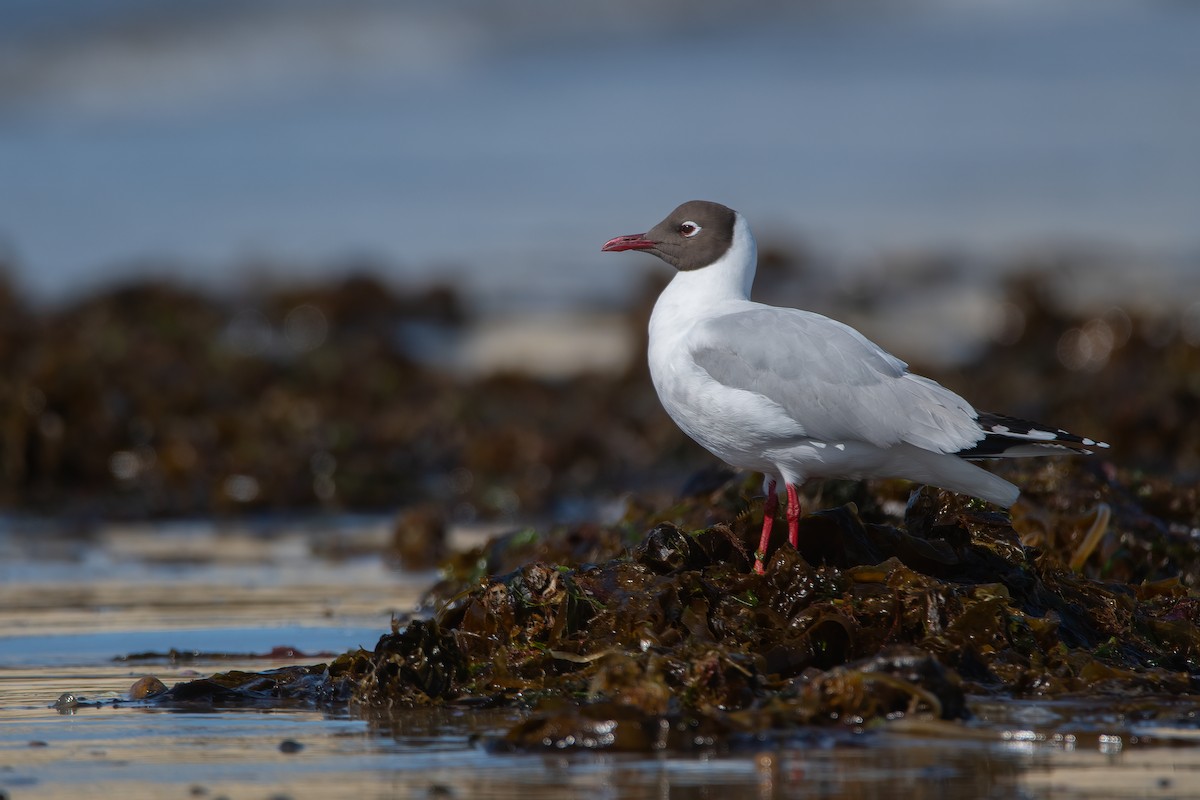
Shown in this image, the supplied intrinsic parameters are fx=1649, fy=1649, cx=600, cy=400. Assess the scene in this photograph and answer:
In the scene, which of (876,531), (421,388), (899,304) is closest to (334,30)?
(899,304)

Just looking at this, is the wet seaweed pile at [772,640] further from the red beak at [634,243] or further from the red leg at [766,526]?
the red beak at [634,243]

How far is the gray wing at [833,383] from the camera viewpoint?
17.6 feet

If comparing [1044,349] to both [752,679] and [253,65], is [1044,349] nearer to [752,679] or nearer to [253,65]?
[752,679]

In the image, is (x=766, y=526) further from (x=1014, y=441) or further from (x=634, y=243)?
(x=634, y=243)

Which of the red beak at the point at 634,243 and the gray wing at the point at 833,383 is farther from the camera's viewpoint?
the red beak at the point at 634,243

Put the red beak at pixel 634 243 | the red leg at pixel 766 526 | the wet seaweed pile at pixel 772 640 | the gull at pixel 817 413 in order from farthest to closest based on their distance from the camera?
the red beak at pixel 634 243 → the gull at pixel 817 413 → the red leg at pixel 766 526 → the wet seaweed pile at pixel 772 640

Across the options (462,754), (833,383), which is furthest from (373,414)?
(462,754)

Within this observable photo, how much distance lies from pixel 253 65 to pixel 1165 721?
29.7m

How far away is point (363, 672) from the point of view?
4.91 meters

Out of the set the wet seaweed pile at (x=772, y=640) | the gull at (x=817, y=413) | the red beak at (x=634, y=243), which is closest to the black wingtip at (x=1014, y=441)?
the gull at (x=817, y=413)

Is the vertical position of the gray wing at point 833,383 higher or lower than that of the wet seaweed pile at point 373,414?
lower

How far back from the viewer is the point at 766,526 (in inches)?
208

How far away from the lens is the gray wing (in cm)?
536

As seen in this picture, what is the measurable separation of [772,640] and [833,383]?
3.37 ft
